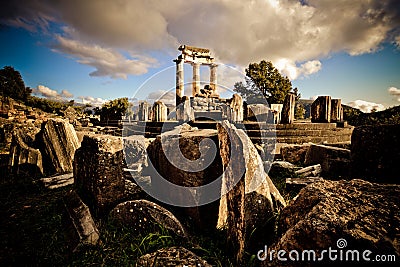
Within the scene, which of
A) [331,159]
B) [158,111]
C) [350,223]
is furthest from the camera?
[158,111]

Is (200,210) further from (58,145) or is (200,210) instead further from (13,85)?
(13,85)

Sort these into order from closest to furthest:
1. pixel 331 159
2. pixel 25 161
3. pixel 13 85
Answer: pixel 331 159
pixel 25 161
pixel 13 85

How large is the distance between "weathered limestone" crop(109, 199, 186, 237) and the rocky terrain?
0.01m

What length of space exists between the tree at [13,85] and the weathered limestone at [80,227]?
26.0 m

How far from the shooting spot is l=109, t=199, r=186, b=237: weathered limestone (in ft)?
7.02

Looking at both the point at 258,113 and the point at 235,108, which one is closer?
the point at 235,108

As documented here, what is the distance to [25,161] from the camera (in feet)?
15.2

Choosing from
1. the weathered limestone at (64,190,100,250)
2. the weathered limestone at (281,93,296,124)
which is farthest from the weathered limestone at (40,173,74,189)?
the weathered limestone at (281,93,296,124)

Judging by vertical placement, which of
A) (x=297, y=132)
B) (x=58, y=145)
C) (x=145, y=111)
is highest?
(x=145, y=111)

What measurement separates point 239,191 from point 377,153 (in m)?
2.34

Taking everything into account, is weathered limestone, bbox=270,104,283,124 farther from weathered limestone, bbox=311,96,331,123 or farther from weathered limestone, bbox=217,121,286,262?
weathered limestone, bbox=217,121,286,262

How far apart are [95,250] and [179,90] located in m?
26.8

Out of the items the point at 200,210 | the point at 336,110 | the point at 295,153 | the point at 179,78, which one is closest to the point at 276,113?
the point at 336,110

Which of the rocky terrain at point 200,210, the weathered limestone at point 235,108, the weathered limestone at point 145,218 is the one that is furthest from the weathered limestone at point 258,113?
the weathered limestone at point 145,218
